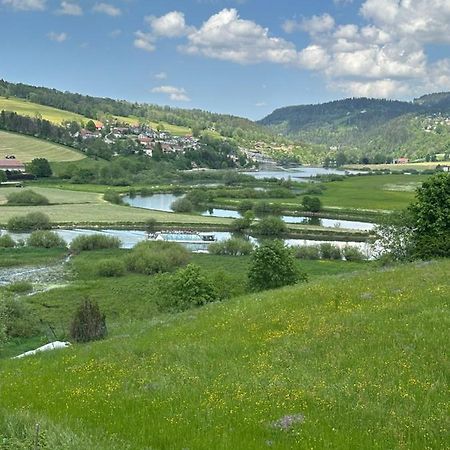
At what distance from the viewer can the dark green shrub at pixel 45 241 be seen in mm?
98812

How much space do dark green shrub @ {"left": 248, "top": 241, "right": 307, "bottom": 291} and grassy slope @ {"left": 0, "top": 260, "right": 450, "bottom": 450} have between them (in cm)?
2309

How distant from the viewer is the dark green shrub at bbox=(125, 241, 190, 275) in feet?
265

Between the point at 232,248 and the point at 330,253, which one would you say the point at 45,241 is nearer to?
the point at 232,248

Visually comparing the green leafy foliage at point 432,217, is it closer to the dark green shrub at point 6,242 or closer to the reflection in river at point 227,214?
the dark green shrub at point 6,242

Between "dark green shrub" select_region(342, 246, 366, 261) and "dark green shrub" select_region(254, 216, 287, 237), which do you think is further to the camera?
"dark green shrub" select_region(254, 216, 287, 237)

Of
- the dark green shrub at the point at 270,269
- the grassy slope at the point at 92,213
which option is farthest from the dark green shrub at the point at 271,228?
the dark green shrub at the point at 270,269

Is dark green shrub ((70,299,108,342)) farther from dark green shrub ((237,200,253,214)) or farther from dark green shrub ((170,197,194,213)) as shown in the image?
dark green shrub ((237,200,253,214))

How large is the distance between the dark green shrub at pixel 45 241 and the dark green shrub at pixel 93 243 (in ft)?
9.05

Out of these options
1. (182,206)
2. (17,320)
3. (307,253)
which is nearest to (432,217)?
(17,320)

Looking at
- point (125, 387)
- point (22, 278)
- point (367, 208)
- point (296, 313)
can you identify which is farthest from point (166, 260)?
point (367, 208)

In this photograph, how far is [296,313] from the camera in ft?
71.9

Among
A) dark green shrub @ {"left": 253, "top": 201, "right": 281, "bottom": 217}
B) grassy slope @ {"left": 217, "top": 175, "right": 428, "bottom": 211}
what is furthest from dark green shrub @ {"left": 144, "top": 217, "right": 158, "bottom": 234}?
grassy slope @ {"left": 217, "top": 175, "right": 428, "bottom": 211}

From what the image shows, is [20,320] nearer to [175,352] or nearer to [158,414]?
[175,352]

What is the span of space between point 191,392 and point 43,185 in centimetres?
18049
